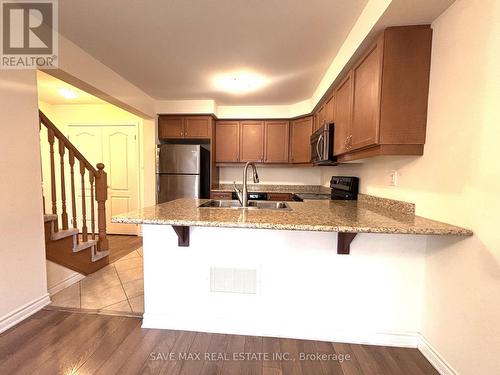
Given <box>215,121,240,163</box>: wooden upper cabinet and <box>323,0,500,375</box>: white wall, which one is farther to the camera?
<box>215,121,240,163</box>: wooden upper cabinet

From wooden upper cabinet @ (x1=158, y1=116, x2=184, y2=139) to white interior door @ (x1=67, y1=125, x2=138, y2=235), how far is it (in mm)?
619

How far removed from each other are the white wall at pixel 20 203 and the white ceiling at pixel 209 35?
0.65m

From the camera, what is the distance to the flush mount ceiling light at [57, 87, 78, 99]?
333 cm

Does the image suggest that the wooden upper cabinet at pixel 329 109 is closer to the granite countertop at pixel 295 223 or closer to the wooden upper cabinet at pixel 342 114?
the wooden upper cabinet at pixel 342 114

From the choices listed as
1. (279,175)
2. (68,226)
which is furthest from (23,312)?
(279,175)

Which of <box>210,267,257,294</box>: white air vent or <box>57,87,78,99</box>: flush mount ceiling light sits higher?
<box>57,87,78,99</box>: flush mount ceiling light

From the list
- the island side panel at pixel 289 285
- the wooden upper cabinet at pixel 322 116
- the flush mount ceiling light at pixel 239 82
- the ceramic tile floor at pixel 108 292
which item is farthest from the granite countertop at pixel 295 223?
the flush mount ceiling light at pixel 239 82

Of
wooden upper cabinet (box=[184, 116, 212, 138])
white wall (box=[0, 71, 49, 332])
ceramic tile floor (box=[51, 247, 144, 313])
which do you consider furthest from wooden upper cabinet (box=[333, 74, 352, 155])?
white wall (box=[0, 71, 49, 332])

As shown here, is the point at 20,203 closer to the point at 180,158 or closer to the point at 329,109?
the point at 180,158

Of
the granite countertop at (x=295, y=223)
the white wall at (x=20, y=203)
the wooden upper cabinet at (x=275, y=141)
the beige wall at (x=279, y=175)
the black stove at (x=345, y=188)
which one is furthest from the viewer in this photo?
the beige wall at (x=279, y=175)

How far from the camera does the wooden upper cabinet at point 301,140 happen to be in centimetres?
368

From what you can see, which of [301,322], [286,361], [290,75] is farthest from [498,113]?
[290,75]

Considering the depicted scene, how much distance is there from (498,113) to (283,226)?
1075 mm

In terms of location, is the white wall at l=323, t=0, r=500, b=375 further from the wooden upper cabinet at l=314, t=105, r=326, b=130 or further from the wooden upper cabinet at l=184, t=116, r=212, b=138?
the wooden upper cabinet at l=184, t=116, r=212, b=138
